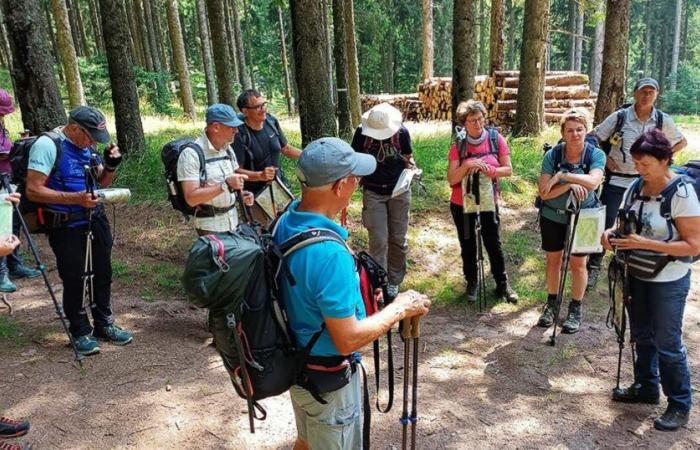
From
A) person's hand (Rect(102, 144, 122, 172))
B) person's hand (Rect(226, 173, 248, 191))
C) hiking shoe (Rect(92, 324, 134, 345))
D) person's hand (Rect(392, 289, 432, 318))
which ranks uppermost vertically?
person's hand (Rect(102, 144, 122, 172))

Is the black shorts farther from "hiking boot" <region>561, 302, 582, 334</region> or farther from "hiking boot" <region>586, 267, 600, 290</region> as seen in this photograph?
"hiking boot" <region>586, 267, 600, 290</region>

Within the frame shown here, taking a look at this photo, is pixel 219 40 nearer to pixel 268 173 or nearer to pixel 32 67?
pixel 32 67

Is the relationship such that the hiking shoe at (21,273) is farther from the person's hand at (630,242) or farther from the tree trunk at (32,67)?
the person's hand at (630,242)

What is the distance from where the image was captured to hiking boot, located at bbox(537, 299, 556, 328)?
547 cm

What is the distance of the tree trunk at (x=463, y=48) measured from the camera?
8.80 meters

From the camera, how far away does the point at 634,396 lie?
162 inches

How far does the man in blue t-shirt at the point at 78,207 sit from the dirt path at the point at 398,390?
29 centimetres

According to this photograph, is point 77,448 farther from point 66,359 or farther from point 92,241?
point 92,241

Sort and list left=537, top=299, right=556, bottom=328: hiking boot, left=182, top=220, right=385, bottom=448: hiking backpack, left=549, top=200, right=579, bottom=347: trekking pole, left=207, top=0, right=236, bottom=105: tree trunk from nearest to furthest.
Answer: left=182, top=220, right=385, bottom=448: hiking backpack → left=549, top=200, right=579, bottom=347: trekking pole → left=537, top=299, right=556, bottom=328: hiking boot → left=207, top=0, right=236, bottom=105: tree trunk

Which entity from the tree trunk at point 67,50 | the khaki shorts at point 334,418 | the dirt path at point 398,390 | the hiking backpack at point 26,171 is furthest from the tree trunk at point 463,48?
the tree trunk at point 67,50

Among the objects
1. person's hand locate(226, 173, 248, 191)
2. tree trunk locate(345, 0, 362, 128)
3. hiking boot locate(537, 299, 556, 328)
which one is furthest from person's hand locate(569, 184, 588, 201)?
tree trunk locate(345, 0, 362, 128)

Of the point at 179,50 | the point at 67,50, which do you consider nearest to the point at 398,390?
the point at 67,50

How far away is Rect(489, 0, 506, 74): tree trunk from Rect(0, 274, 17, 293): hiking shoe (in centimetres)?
1353

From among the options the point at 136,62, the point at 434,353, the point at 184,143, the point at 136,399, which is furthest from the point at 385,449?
the point at 136,62
